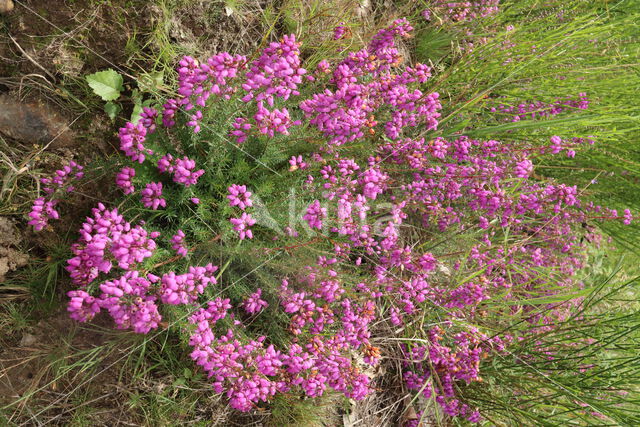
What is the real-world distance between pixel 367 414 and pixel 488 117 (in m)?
2.98

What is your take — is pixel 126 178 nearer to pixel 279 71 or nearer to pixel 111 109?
pixel 111 109

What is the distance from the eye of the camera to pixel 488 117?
3.90m

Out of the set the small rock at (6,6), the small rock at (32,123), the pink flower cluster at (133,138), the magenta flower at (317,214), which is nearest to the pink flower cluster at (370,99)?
the magenta flower at (317,214)

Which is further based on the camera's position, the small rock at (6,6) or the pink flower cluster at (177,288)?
the small rock at (6,6)

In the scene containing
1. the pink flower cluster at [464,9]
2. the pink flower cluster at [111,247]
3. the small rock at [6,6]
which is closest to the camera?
the pink flower cluster at [111,247]

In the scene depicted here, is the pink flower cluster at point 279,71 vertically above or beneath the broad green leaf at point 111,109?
above

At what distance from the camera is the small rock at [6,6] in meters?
2.41

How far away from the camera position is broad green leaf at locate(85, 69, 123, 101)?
2.48 meters

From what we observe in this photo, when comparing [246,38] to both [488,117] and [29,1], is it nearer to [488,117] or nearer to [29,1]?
[29,1]

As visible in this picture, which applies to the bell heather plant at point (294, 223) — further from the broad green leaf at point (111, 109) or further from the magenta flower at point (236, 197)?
the broad green leaf at point (111, 109)

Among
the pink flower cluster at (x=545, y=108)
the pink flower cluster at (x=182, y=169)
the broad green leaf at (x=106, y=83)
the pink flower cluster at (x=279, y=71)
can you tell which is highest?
the pink flower cluster at (x=545, y=108)

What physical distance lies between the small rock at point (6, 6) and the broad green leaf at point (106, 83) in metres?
0.59

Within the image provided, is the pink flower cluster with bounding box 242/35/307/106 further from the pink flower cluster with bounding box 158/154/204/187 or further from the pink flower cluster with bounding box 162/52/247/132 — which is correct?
the pink flower cluster with bounding box 158/154/204/187

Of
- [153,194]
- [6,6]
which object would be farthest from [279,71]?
[6,6]
